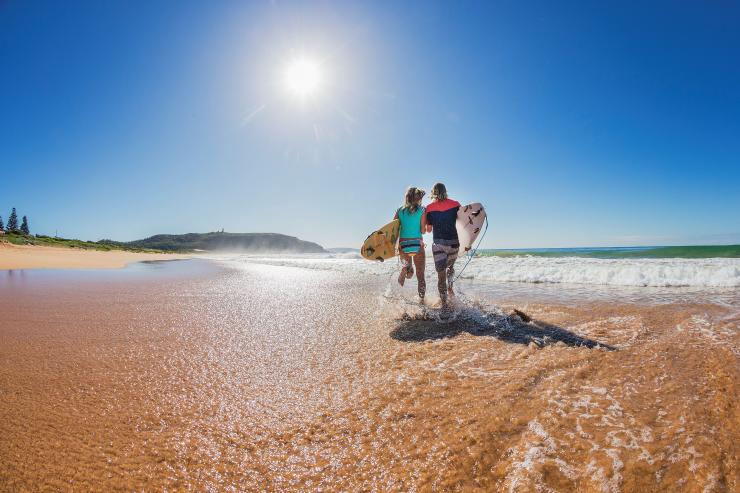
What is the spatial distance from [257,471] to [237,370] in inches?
50.5

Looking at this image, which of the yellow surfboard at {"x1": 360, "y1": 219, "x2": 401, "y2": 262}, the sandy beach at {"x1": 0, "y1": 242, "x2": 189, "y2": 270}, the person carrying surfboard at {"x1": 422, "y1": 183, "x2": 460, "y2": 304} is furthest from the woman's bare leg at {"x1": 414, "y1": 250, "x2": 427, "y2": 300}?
the sandy beach at {"x1": 0, "y1": 242, "x2": 189, "y2": 270}

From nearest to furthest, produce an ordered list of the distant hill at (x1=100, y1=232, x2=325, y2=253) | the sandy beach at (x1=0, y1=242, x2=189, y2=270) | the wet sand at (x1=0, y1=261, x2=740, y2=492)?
1. the wet sand at (x1=0, y1=261, x2=740, y2=492)
2. the sandy beach at (x1=0, y1=242, x2=189, y2=270)
3. the distant hill at (x1=100, y1=232, x2=325, y2=253)

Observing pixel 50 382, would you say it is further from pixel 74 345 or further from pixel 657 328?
pixel 657 328

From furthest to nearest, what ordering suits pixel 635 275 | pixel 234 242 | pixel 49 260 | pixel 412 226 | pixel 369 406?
pixel 234 242 → pixel 49 260 → pixel 635 275 → pixel 412 226 → pixel 369 406

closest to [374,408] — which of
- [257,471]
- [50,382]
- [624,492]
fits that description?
[257,471]

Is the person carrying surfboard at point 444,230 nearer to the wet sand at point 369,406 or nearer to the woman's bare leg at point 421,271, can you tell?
the woman's bare leg at point 421,271

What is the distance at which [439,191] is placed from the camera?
573cm

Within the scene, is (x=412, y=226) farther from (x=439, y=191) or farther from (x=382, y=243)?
(x=382, y=243)

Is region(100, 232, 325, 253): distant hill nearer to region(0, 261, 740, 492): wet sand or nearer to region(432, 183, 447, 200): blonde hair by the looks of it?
region(432, 183, 447, 200): blonde hair

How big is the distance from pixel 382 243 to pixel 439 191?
1.50 metres

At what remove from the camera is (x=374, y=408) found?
6.59 ft

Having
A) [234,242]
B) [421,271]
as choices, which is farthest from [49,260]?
[234,242]

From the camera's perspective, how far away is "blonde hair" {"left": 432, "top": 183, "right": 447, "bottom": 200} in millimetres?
5715

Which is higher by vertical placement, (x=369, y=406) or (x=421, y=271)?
(x=421, y=271)
